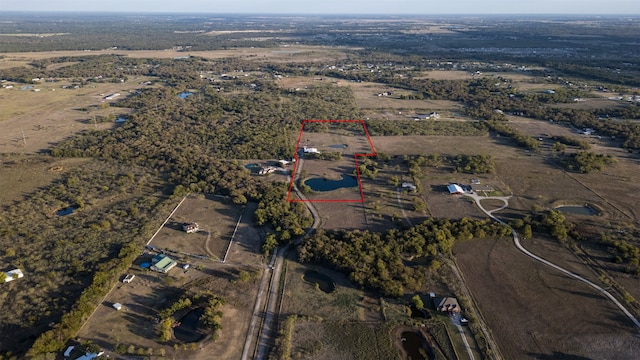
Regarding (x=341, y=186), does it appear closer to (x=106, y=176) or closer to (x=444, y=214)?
(x=444, y=214)

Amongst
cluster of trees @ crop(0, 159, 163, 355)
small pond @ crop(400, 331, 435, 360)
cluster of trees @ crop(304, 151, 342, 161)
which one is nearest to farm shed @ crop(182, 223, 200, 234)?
cluster of trees @ crop(0, 159, 163, 355)

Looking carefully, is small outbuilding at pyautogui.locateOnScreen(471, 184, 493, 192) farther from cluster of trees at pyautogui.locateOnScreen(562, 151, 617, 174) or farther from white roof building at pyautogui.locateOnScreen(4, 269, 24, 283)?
white roof building at pyautogui.locateOnScreen(4, 269, 24, 283)

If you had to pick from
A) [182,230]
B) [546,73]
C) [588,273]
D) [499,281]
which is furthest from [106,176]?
[546,73]

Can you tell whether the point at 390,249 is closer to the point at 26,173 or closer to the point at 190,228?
the point at 190,228

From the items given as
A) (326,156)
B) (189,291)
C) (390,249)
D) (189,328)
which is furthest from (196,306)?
(326,156)

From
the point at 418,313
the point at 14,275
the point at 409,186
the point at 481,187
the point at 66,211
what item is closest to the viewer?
the point at 418,313

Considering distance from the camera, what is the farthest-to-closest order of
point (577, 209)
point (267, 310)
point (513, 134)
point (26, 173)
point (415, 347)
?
point (513, 134) → point (26, 173) → point (577, 209) → point (267, 310) → point (415, 347)
